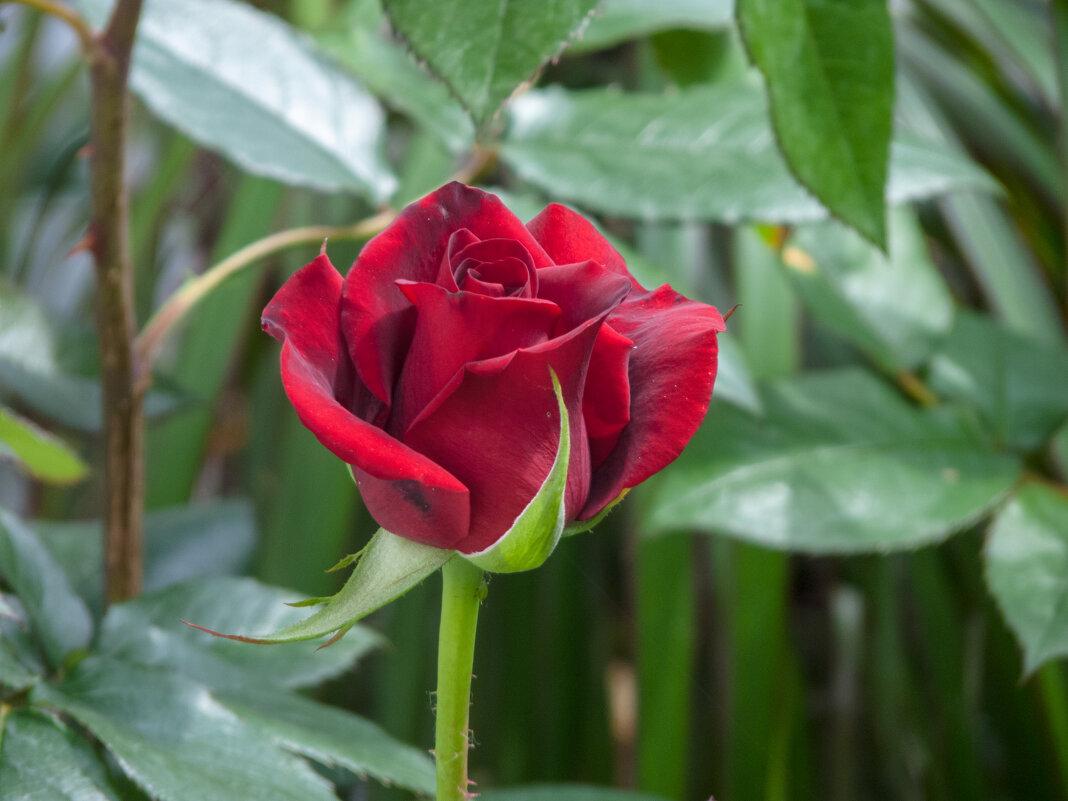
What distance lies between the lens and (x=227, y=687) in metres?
0.29

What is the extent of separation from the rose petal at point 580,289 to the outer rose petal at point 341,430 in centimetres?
4

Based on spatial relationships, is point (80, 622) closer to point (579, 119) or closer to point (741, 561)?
point (579, 119)

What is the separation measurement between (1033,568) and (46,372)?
46 centimetres

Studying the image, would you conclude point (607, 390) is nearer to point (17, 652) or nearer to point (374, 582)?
point (374, 582)

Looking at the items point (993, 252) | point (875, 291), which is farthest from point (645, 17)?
point (993, 252)

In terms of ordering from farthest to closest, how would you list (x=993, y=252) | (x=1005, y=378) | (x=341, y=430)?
(x=993, y=252)
(x=1005, y=378)
(x=341, y=430)

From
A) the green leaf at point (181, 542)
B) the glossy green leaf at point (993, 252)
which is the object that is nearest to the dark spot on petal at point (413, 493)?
the green leaf at point (181, 542)

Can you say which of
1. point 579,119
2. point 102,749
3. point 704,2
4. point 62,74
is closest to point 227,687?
point 102,749

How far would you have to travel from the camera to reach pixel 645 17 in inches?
17.6

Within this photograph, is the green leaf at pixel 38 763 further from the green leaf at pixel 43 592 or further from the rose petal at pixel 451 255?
the rose petal at pixel 451 255

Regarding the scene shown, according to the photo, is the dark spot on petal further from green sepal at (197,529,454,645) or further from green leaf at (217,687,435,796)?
green leaf at (217,687,435,796)

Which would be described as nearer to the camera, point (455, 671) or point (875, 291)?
point (455, 671)

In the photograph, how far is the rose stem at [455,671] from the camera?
17cm

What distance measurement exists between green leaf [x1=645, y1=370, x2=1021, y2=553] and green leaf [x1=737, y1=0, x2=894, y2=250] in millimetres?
210
